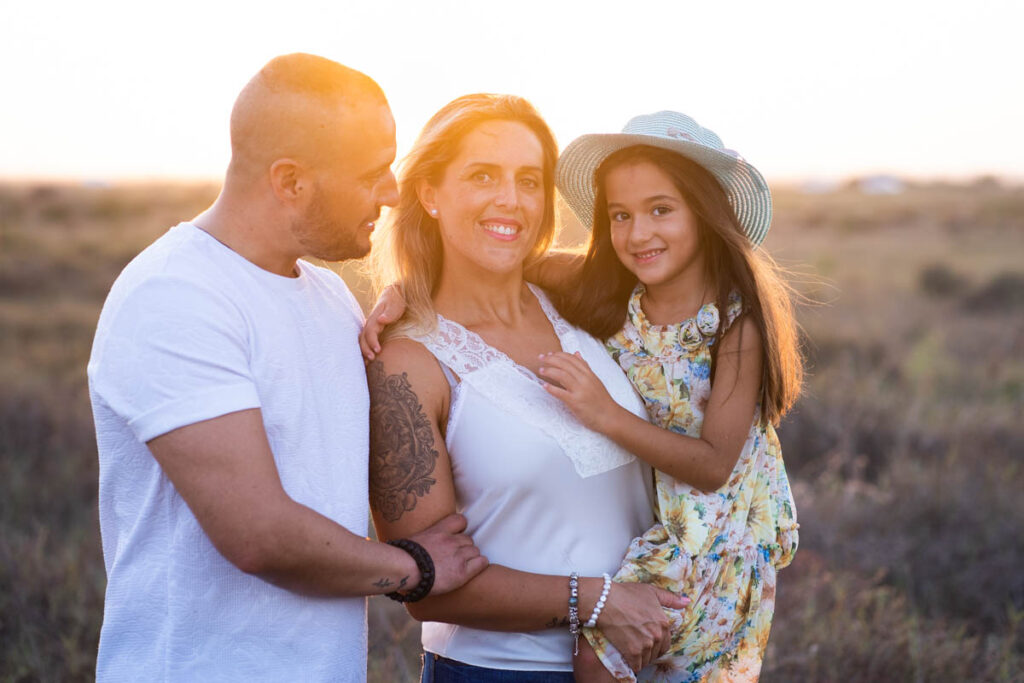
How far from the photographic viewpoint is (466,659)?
2.53m

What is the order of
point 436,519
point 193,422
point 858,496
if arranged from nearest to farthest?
point 193,422 → point 436,519 → point 858,496

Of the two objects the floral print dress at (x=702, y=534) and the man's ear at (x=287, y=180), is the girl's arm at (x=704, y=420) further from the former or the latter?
the man's ear at (x=287, y=180)

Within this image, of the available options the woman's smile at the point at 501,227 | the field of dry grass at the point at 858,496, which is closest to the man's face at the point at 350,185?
the woman's smile at the point at 501,227

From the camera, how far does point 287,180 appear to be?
214cm

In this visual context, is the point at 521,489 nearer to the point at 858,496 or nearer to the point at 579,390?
the point at 579,390

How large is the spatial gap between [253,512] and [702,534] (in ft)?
4.72

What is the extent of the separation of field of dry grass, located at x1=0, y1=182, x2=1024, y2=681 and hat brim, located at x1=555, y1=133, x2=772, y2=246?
0.30 metres

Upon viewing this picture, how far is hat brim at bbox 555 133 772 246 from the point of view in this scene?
2.99 metres

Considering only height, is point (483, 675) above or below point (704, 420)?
below

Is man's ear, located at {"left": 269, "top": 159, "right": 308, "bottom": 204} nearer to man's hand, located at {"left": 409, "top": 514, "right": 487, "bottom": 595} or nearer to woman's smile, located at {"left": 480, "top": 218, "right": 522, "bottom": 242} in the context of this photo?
woman's smile, located at {"left": 480, "top": 218, "right": 522, "bottom": 242}

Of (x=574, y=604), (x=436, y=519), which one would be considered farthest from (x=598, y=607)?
(x=436, y=519)

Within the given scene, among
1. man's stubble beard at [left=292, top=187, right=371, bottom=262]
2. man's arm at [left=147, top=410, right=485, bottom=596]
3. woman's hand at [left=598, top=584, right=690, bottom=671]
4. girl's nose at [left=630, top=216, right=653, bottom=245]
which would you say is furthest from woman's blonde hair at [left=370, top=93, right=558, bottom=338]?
woman's hand at [left=598, top=584, right=690, bottom=671]

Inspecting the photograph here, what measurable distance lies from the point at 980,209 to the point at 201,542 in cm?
3484

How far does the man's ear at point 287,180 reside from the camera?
2125mm
